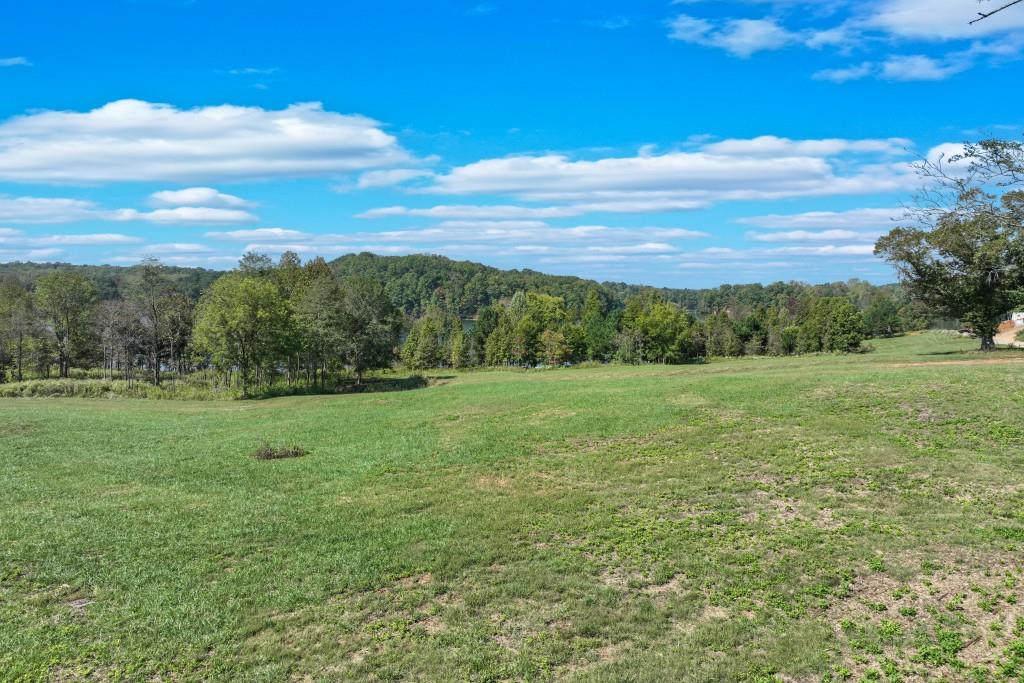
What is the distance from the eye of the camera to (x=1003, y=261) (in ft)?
94.8

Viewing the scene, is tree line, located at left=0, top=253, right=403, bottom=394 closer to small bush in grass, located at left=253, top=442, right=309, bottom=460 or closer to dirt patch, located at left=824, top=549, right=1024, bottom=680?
small bush in grass, located at left=253, top=442, right=309, bottom=460

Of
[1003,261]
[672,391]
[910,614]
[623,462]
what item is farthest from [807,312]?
[910,614]

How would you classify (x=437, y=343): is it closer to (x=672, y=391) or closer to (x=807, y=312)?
(x=807, y=312)

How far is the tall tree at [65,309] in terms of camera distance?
214ft

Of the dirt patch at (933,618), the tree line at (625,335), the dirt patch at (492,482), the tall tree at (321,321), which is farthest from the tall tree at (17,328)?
the dirt patch at (933,618)

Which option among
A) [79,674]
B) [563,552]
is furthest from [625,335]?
[79,674]

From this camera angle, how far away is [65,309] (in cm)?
6612

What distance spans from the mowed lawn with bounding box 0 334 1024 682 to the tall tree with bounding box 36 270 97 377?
55727 millimetres

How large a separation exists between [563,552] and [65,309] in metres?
75.5

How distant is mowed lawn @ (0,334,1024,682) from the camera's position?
783 cm

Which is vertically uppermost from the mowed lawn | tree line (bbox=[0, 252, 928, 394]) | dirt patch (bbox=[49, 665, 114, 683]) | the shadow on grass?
tree line (bbox=[0, 252, 928, 394])

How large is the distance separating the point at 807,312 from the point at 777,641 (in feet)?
348

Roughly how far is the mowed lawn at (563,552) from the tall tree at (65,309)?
55727 millimetres

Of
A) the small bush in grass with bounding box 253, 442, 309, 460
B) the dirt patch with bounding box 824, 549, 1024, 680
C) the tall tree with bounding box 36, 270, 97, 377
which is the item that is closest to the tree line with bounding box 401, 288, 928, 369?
the tall tree with bounding box 36, 270, 97, 377
